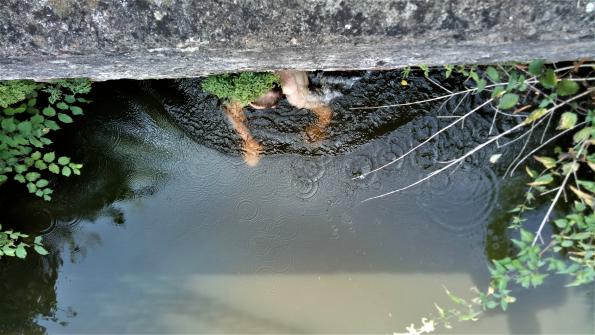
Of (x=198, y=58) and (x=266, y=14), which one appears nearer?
(x=266, y=14)

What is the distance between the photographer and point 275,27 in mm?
1638

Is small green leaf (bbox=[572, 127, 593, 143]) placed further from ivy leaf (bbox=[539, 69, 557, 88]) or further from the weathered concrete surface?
the weathered concrete surface

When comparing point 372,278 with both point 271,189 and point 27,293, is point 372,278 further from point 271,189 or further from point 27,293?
point 27,293

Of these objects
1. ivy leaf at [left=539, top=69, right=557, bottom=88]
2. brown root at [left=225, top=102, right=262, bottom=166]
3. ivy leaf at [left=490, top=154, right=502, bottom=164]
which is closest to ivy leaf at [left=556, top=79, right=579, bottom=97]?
ivy leaf at [left=539, top=69, right=557, bottom=88]

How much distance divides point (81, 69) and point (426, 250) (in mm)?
2720

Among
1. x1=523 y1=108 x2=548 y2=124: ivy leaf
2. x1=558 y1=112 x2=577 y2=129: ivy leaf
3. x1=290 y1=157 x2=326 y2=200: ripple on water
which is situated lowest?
x1=558 y1=112 x2=577 y2=129: ivy leaf

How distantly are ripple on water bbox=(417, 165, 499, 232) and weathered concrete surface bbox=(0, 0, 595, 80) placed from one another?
170cm

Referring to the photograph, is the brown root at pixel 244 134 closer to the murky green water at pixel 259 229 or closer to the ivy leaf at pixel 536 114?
the murky green water at pixel 259 229

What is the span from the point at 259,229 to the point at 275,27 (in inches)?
87.4

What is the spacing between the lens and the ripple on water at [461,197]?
3.35 metres

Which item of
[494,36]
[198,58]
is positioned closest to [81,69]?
[198,58]

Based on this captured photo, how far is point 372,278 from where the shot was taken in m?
3.43

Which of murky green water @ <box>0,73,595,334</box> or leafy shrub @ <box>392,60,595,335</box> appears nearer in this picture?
leafy shrub @ <box>392,60,595,335</box>

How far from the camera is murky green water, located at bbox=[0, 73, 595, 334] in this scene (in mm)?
3377
